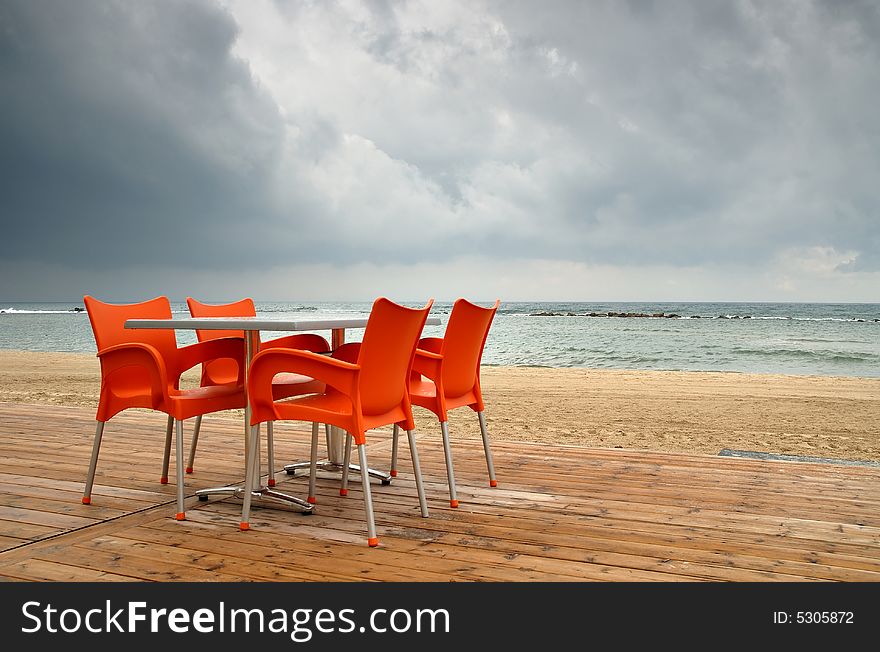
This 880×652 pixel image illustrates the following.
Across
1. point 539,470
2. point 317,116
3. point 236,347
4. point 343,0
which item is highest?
point 343,0

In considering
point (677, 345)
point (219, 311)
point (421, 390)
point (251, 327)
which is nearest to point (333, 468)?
point (421, 390)

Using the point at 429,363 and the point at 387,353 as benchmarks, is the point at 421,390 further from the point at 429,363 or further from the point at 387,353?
the point at 387,353

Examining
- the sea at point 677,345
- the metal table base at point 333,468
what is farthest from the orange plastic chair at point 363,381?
the sea at point 677,345

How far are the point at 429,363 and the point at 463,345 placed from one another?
213mm

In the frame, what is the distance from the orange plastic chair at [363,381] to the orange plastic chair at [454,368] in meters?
0.31

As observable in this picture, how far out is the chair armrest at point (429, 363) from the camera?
11.2ft

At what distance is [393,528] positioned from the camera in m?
3.01

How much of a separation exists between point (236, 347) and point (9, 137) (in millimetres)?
39640

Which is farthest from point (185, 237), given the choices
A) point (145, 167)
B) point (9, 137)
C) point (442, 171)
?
point (145, 167)

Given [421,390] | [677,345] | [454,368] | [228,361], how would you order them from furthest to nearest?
[677,345] < [228,361] < [421,390] < [454,368]

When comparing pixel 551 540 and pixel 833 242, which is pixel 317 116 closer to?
pixel 551 540

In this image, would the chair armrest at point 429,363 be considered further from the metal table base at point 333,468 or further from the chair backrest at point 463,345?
the metal table base at point 333,468

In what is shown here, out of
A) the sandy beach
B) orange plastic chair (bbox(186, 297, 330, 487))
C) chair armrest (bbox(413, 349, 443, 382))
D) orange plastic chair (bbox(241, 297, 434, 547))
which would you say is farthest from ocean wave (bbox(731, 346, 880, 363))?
orange plastic chair (bbox(241, 297, 434, 547))

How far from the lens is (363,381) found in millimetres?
2883
